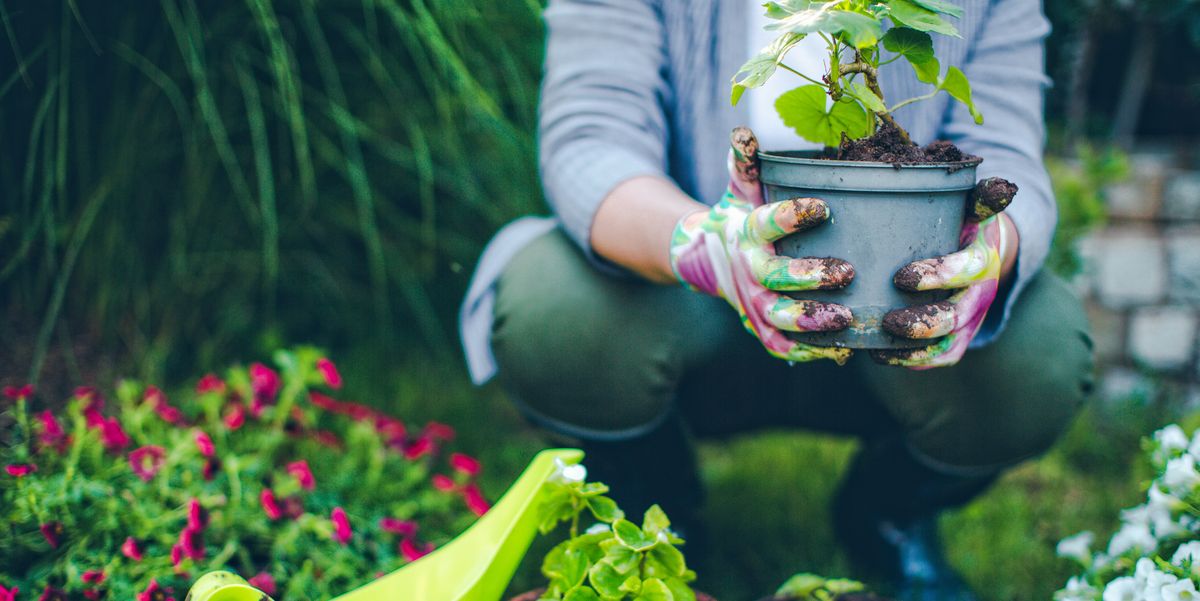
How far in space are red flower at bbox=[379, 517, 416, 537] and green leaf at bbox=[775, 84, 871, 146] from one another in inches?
27.5

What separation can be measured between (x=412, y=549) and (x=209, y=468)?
26 centimetres

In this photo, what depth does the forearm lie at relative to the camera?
2.93ft

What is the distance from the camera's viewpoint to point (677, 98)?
114 cm

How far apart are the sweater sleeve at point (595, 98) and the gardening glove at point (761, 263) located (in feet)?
0.72

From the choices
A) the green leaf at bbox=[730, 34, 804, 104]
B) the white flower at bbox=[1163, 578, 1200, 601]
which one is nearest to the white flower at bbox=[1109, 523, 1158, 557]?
the white flower at bbox=[1163, 578, 1200, 601]

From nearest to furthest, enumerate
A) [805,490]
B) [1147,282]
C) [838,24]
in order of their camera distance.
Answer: [838,24], [805,490], [1147,282]

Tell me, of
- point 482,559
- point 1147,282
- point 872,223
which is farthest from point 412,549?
point 1147,282

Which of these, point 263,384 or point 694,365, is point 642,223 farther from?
point 263,384

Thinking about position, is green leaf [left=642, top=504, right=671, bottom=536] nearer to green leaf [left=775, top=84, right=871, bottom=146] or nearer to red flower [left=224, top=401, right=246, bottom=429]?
green leaf [left=775, top=84, right=871, bottom=146]

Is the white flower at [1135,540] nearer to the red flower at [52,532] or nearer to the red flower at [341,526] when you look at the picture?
the red flower at [341,526]

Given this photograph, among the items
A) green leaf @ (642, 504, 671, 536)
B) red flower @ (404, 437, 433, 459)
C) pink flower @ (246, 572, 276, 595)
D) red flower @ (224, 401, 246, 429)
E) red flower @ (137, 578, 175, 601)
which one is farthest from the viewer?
red flower @ (404, 437, 433, 459)

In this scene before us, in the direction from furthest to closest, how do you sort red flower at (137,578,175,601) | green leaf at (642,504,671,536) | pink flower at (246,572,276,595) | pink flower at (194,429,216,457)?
pink flower at (194,429,216,457)
pink flower at (246,572,276,595)
red flower at (137,578,175,601)
green leaf at (642,504,671,536)

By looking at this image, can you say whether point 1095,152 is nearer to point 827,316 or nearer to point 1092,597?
point 1092,597

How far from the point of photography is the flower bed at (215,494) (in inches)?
35.9
